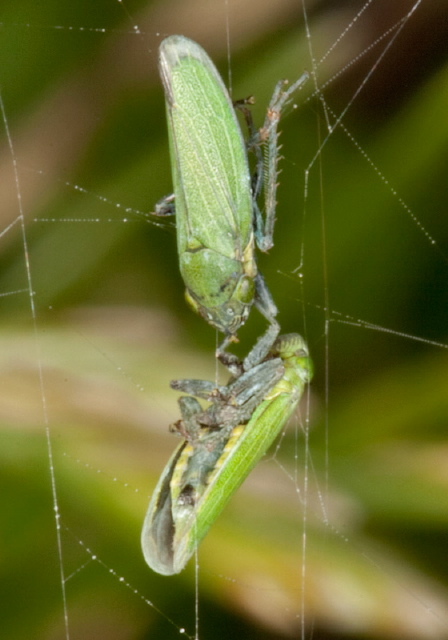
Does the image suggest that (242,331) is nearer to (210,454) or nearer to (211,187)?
(210,454)

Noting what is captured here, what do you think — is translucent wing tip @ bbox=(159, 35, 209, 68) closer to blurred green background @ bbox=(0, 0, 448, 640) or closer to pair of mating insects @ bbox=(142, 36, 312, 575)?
pair of mating insects @ bbox=(142, 36, 312, 575)

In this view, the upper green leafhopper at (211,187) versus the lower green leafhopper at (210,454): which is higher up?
the upper green leafhopper at (211,187)

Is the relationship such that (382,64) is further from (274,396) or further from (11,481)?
(11,481)

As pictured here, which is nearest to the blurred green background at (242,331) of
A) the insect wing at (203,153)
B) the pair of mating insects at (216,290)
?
the pair of mating insects at (216,290)

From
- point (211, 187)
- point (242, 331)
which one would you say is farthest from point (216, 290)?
point (242, 331)

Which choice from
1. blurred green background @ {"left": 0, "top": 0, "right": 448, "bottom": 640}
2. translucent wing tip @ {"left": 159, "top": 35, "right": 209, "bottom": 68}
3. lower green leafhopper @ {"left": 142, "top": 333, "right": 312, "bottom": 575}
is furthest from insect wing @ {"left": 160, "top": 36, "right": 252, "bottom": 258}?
blurred green background @ {"left": 0, "top": 0, "right": 448, "bottom": 640}

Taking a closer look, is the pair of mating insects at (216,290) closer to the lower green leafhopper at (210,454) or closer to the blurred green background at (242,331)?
the lower green leafhopper at (210,454)

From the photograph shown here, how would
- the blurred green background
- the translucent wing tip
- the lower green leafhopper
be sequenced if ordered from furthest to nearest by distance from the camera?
1. the blurred green background
2. the lower green leafhopper
3. the translucent wing tip
